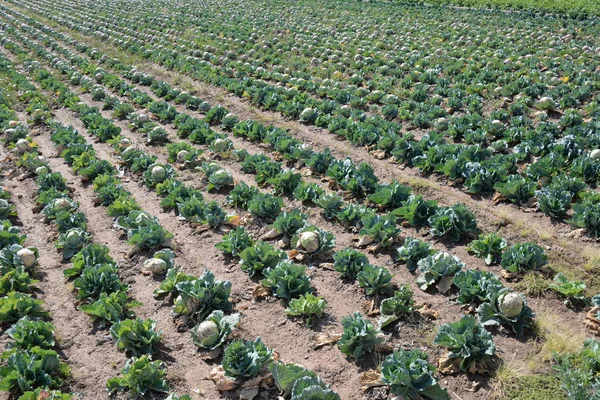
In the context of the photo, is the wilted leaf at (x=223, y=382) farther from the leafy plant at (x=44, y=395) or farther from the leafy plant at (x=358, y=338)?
the leafy plant at (x=44, y=395)

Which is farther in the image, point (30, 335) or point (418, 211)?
point (418, 211)

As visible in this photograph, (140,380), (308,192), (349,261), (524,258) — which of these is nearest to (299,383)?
(140,380)

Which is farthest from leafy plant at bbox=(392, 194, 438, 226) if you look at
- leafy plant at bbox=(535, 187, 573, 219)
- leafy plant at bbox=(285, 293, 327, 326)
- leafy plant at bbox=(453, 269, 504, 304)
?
leafy plant at bbox=(285, 293, 327, 326)

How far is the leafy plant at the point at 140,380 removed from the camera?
17.9 ft

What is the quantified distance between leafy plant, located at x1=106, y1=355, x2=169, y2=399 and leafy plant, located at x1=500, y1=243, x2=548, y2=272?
4624 mm

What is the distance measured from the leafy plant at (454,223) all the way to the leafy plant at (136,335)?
14.3 feet

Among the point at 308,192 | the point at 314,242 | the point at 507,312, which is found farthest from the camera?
the point at 308,192

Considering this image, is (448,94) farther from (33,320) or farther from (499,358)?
(33,320)

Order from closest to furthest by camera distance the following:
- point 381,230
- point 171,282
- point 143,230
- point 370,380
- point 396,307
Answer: point 370,380 → point 396,307 → point 171,282 → point 381,230 → point 143,230

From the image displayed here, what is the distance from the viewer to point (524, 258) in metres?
6.94

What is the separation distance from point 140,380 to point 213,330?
98 centimetres

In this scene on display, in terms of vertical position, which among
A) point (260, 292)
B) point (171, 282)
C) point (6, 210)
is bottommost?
point (6, 210)

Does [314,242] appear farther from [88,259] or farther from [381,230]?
[88,259]

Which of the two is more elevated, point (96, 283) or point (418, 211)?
point (418, 211)
